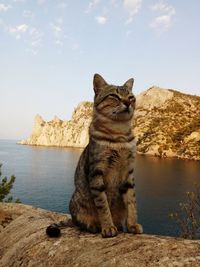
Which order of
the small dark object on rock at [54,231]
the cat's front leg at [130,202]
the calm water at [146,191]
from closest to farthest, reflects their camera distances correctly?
the cat's front leg at [130,202] → the small dark object on rock at [54,231] → the calm water at [146,191]

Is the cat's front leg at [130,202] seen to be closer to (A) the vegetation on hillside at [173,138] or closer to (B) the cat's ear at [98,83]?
(B) the cat's ear at [98,83]

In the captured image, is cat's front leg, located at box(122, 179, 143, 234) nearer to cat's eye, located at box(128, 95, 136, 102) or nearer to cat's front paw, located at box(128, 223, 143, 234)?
cat's front paw, located at box(128, 223, 143, 234)

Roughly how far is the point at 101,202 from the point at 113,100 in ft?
6.88

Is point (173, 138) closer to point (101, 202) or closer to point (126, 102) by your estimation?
point (126, 102)

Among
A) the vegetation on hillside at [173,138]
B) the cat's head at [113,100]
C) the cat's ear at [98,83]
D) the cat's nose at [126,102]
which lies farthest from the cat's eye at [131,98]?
the vegetation on hillside at [173,138]

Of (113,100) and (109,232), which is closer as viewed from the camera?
(109,232)

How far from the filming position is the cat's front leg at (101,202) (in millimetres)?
6055

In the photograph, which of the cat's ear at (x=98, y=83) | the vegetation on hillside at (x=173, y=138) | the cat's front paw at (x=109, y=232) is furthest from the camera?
the vegetation on hillside at (x=173, y=138)

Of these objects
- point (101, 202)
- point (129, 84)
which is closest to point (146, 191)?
point (129, 84)

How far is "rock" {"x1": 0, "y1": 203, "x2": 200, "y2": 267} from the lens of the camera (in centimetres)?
466

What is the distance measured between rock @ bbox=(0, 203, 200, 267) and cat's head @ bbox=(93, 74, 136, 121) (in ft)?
7.94

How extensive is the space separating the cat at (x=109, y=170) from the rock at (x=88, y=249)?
312 millimetres

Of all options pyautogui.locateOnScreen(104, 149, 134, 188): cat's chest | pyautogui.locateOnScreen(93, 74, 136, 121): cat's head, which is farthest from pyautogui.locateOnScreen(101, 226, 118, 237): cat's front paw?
pyautogui.locateOnScreen(93, 74, 136, 121): cat's head

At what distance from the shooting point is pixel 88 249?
5.68 meters
